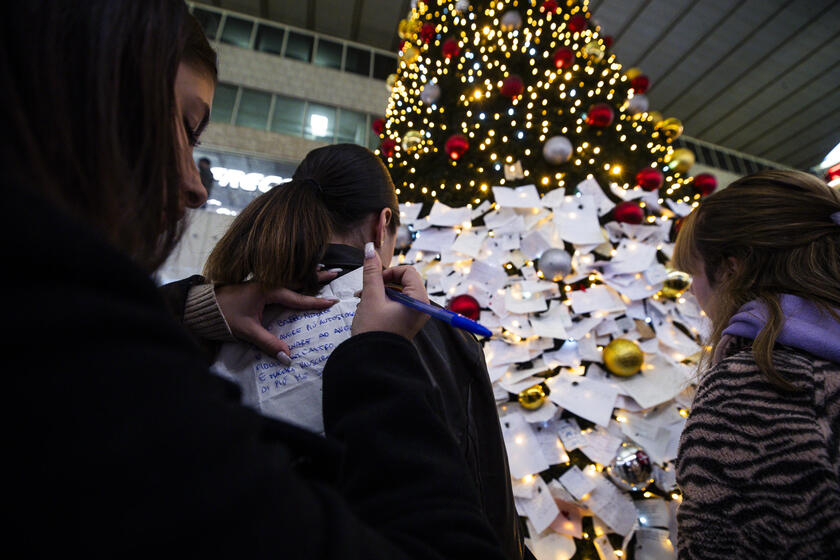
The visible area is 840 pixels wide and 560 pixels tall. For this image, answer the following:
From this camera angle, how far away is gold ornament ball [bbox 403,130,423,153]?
7.62 feet

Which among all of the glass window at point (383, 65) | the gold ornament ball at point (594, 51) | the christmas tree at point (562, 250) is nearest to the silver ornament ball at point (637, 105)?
the christmas tree at point (562, 250)

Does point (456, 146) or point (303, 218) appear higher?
point (456, 146)

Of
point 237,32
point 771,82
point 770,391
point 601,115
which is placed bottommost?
point 770,391

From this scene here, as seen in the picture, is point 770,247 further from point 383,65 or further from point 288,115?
point 383,65

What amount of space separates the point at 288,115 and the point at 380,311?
6125mm

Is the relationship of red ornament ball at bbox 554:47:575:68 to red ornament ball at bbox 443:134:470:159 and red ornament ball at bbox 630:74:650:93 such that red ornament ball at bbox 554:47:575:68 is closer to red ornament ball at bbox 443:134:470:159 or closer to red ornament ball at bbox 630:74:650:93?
red ornament ball at bbox 630:74:650:93

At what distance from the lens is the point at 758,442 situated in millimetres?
665

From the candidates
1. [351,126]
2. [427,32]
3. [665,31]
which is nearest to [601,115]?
[427,32]

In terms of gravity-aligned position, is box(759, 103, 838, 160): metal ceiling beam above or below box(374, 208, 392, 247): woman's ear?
above

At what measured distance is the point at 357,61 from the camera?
6305 mm

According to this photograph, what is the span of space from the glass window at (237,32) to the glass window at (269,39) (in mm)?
151

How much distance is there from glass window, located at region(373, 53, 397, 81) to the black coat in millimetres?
7013

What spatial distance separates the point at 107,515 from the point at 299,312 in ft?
1.75

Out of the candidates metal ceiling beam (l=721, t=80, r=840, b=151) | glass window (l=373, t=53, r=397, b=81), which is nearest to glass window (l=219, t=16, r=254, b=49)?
glass window (l=373, t=53, r=397, b=81)
